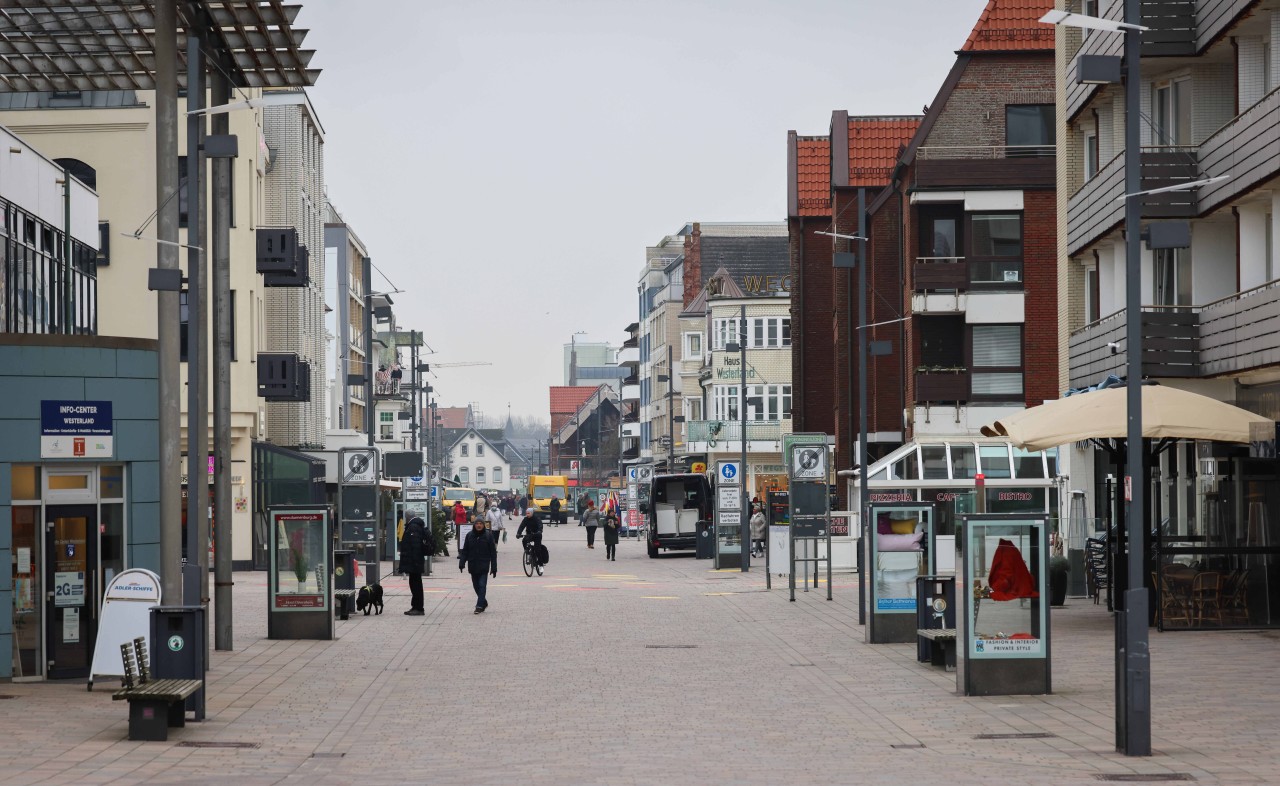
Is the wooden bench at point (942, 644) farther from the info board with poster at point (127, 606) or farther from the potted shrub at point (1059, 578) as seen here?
the potted shrub at point (1059, 578)

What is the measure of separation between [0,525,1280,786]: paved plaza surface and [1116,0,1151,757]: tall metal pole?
278mm

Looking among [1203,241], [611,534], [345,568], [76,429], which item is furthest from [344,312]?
[76,429]

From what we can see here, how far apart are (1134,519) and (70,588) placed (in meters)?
11.2

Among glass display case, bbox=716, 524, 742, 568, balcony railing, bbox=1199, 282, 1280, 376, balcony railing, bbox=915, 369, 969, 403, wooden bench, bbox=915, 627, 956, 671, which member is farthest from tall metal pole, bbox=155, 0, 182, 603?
balcony railing, bbox=915, 369, 969, 403

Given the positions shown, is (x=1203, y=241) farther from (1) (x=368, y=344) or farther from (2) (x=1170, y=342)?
(1) (x=368, y=344)

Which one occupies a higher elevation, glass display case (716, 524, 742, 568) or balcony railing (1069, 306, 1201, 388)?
balcony railing (1069, 306, 1201, 388)

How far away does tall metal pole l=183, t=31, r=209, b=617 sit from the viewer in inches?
725

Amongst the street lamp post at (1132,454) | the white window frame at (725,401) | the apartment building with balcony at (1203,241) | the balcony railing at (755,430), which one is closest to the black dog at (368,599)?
the apartment building with balcony at (1203,241)

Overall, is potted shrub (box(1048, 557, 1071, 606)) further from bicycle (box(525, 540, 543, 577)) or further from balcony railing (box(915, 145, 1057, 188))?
balcony railing (box(915, 145, 1057, 188))

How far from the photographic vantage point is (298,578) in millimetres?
24781

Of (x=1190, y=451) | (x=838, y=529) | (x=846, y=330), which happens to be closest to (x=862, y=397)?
(x=1190, y=451)

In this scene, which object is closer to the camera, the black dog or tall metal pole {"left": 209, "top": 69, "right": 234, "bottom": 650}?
tall metal pole {"left": 209, "top": 69, "right": 234, "bottom": 650}

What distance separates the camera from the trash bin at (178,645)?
50.4ft

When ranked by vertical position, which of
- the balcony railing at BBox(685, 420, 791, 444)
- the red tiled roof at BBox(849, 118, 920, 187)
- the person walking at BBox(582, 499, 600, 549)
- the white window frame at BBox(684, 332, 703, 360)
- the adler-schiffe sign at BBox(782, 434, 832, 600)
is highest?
the red tiled roof at BBox(849, 118, 920, 187)
